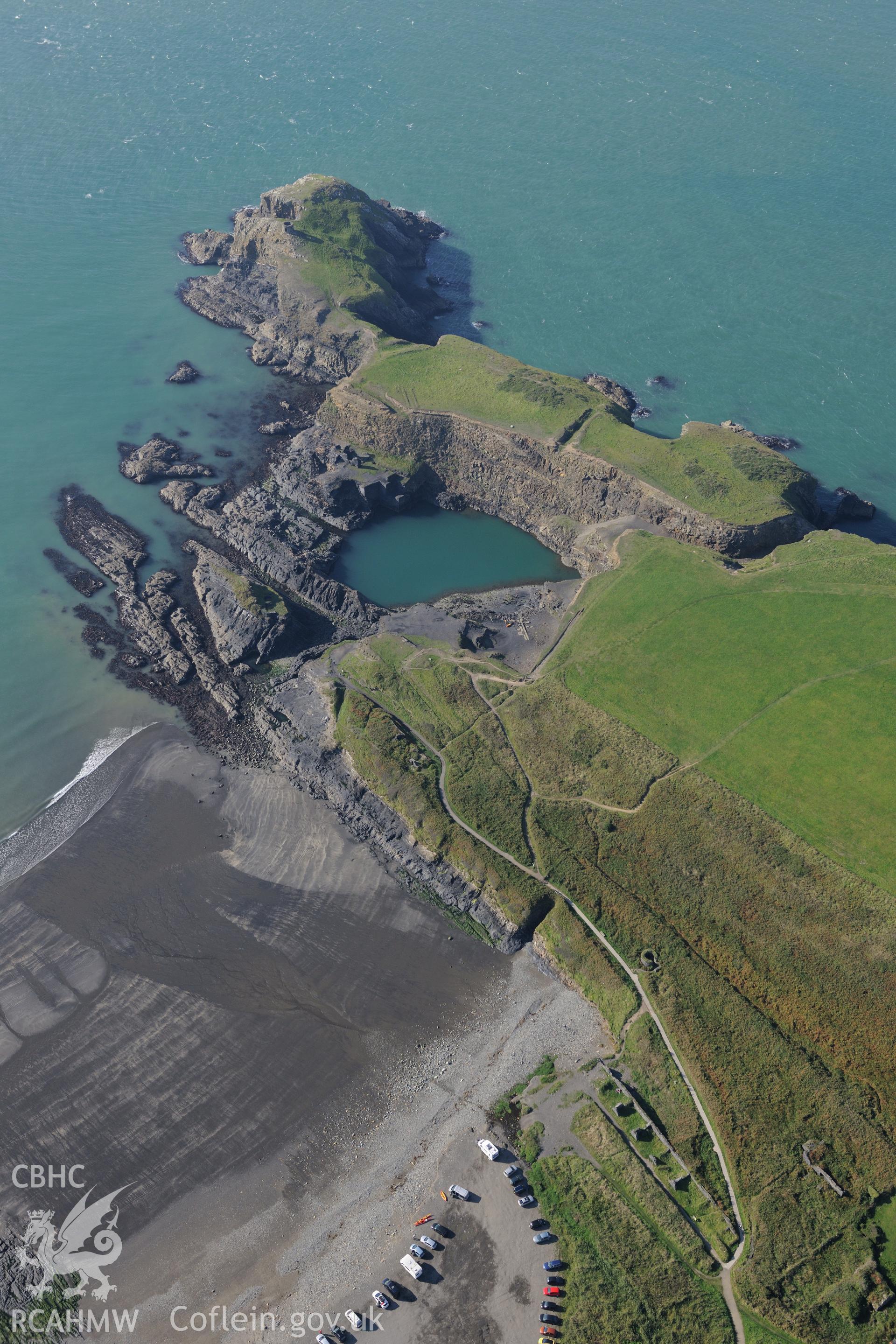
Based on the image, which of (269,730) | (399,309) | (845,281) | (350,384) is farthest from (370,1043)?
(845,281)

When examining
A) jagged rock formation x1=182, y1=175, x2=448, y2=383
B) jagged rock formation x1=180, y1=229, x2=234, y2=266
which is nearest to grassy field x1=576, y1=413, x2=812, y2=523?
jagged rock formation x1=182, y1=175, x2=448, y2=383

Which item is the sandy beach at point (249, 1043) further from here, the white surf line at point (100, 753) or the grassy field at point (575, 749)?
the grassy field at point (575, 749)

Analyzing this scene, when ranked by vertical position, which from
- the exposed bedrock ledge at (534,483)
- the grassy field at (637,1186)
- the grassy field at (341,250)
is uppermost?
the grassy field at (341,250)

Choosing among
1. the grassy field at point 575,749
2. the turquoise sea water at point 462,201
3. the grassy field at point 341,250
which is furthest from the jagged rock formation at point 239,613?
the grassy field at point 341,250

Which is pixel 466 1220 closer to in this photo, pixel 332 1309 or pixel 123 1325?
pixel 332 1309

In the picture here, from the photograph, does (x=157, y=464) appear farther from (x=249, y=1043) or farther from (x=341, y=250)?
(x=249, y=1043)

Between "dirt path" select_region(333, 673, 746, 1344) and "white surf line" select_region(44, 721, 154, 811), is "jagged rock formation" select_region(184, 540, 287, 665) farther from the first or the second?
"white surf line" select_region(44, 721, 154, 811)

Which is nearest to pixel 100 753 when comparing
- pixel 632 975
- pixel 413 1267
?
pixel 413 1267
